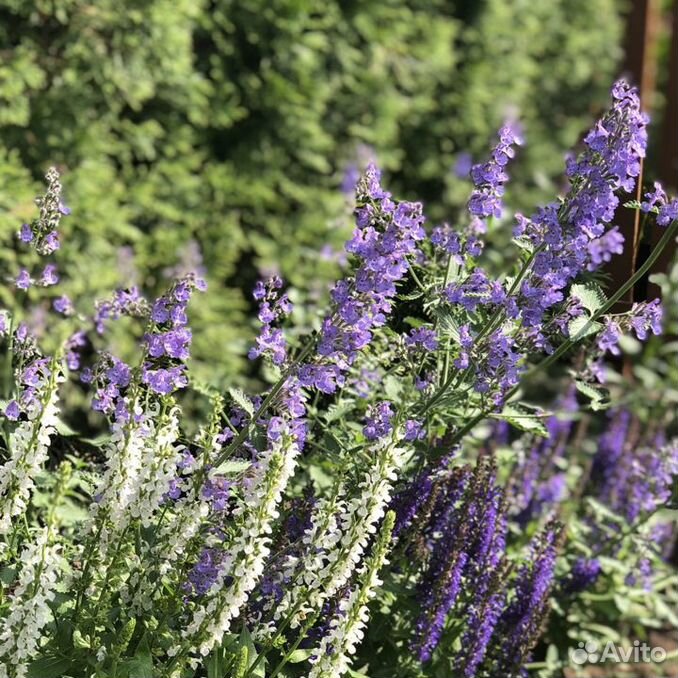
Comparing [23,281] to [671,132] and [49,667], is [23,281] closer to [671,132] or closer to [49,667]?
[49,667]

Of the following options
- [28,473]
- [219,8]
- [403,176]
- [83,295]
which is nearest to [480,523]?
[28,473]

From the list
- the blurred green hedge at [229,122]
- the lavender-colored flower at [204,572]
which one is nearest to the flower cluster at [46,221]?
the lavender-colored flower at [204,572]

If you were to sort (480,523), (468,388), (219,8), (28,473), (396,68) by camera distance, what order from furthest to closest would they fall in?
(396,68) → (219,8) → (480,523) → (468,388) → (28,473)

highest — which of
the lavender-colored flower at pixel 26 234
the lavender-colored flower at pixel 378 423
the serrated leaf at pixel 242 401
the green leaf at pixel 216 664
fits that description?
the lavender-colored flower at pixel 26 234

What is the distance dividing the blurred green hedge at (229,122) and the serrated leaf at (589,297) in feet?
6.57

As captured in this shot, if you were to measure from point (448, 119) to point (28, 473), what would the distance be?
6.30 metres

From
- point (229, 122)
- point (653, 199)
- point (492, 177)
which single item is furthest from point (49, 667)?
point (229, 122)

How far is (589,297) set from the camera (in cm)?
265

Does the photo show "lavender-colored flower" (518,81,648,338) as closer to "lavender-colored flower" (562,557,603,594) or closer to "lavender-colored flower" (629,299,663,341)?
"lavender-colored flower" (629,299,663,341)

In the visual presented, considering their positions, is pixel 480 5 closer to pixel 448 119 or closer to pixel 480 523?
pixel 448 119

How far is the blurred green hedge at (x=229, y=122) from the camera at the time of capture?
494 centimetres

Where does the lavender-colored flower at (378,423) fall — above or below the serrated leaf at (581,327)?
below

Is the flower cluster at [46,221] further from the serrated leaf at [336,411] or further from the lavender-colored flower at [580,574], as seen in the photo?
the lavender-colored flower at [580,574]

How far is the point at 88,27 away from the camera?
199 inches
